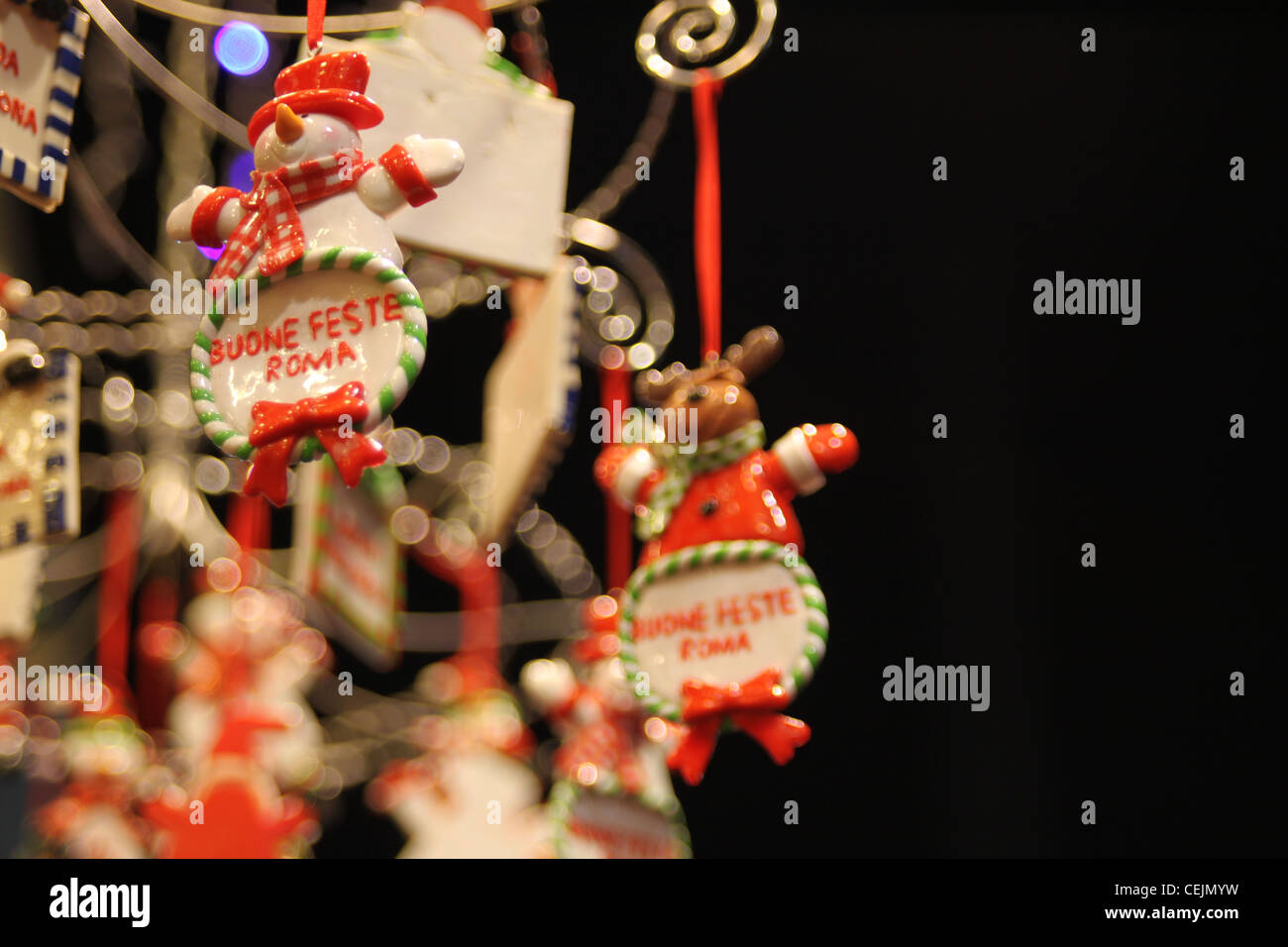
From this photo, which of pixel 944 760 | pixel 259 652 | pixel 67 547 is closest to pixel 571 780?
pixel 259 652

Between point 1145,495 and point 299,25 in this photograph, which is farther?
point 1145,495

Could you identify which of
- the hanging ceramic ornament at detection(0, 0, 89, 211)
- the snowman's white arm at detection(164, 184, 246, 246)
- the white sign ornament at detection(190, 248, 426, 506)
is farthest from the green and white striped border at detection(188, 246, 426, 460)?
the hanging ceramic ornament at detection(0, 0, 89, 211)

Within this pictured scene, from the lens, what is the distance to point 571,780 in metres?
2.43

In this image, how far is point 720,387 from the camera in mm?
1962

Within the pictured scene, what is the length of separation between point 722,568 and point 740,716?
19 centimetres

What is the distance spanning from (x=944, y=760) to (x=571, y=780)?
1.71m

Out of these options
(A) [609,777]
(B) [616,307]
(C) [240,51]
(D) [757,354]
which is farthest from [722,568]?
(C) [240,51]

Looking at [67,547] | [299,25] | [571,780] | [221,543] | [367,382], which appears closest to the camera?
[367,382]

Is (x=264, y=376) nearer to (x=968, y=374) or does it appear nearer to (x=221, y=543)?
(x=968, y=374)

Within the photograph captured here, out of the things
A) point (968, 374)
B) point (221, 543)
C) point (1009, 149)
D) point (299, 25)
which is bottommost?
point (221, 543)

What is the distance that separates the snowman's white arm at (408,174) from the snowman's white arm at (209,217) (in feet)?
0.56

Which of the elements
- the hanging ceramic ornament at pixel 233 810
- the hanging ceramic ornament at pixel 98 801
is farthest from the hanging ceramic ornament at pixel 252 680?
the hanging ceramic ornament at pixel 98 801

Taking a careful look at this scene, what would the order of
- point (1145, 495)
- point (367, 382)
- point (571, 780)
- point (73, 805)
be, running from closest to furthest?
point (367, 382) → point (571, 780) → point (73, 805) → point (1145, 495)

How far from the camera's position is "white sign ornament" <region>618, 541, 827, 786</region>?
1777 mm
